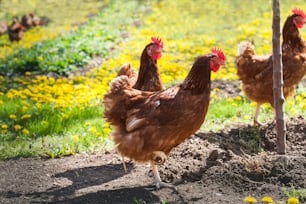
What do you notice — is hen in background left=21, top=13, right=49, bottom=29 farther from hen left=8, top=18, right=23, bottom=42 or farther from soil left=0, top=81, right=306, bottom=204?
soil left=0, top=81, right=306, bottom=204

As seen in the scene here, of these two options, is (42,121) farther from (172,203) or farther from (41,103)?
(172,203)

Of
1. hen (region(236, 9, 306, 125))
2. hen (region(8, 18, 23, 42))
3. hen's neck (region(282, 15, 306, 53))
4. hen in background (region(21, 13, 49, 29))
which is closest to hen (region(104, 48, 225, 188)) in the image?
hen (region(236, 9, 306, 125))

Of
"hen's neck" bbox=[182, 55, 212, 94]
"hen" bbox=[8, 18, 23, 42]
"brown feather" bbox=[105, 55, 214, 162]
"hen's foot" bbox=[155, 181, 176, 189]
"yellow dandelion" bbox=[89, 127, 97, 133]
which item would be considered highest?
"hen" bbox=[8, 18, 23, 42]

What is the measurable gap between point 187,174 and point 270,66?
2309mm

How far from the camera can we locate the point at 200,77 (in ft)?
16.9

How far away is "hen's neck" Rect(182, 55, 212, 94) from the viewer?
513 cm

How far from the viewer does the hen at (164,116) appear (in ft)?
16.5

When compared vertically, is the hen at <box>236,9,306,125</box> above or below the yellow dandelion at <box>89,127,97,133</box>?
above

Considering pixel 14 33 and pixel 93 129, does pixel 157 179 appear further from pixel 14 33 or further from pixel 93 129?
pixel 14 33

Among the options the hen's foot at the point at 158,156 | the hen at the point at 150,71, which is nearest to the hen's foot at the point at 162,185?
the hen's foot at the point at 158,156

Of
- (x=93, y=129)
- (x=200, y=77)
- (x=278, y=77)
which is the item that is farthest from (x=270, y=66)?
(x=93, y=129)

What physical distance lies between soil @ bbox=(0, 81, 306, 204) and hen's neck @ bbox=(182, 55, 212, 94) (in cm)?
79

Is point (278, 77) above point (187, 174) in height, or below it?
above

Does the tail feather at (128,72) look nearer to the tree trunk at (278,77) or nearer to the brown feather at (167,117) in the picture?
the brown feather at (167,117)
